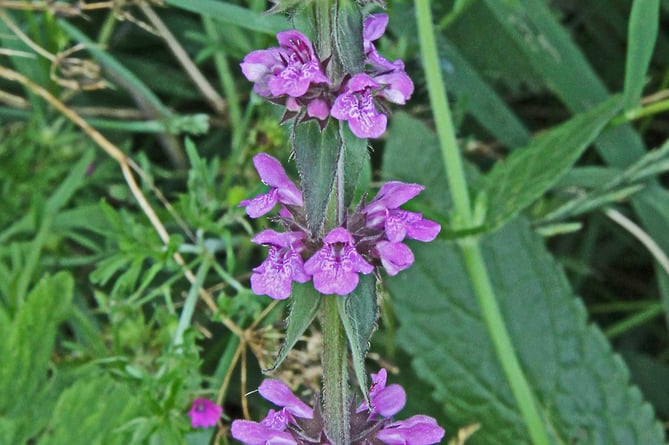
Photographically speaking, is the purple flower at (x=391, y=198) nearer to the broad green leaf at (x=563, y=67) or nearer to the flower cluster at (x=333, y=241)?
the flower cluster at (x=333, y=241)

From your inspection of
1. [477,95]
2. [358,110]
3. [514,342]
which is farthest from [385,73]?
[477,95]

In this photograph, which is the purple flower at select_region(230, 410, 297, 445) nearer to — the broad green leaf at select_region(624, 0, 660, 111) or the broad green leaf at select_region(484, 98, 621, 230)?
the broad green leaf at select_region(484, 98, 621, 230)

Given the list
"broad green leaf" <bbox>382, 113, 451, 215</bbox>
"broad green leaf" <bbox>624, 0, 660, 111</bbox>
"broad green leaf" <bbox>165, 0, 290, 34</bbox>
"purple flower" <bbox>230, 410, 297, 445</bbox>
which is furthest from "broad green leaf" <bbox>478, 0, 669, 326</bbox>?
"purple flower" <bbox>230, 410, 297, 445</bbox>

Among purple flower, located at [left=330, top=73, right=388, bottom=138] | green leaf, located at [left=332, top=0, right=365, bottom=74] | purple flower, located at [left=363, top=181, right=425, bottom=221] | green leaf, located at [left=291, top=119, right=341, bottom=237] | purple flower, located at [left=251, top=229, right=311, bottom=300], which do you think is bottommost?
purple flower, located at [left=251, top=229, right=311, bottom=300]

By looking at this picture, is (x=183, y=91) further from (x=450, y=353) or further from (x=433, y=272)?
(x=450, y=353)

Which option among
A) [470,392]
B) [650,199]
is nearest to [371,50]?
[470,392]
